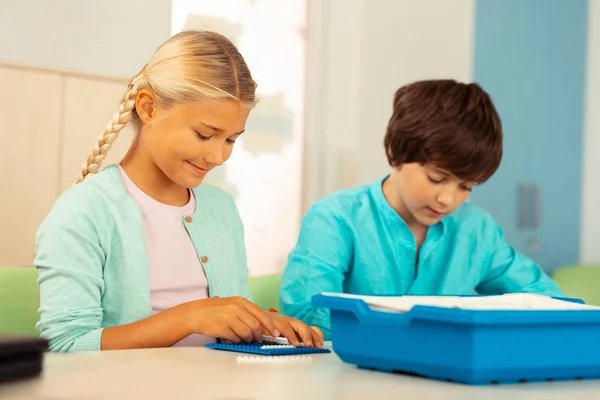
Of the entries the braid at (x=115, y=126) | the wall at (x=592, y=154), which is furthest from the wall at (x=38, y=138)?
the wall at (x=592, y=154)

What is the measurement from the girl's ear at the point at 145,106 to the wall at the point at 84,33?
0.66 metres

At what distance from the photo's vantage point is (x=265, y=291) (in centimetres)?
179

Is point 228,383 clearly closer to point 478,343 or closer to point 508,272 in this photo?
point 478,343

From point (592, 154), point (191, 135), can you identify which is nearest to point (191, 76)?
point (191, 135)

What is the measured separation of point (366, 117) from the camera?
9.67 ft

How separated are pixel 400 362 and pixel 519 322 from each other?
13cm

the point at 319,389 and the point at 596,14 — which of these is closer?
the point at 319,389

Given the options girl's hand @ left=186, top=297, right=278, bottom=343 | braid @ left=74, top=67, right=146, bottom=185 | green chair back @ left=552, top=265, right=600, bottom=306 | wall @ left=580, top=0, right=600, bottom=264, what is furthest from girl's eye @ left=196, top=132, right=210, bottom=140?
wall @ left=580, top=0, right=600, bottom=264

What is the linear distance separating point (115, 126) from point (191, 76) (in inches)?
6.9

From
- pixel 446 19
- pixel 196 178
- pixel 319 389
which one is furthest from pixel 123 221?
pixel 446 19

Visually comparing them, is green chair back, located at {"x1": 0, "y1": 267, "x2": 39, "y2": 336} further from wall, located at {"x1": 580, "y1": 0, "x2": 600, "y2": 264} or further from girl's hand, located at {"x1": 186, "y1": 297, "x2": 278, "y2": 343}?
wall, located at {"x1": 580, "y1": 0, "x2": 600, "y2": 264}

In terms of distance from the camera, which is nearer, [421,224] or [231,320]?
[231,320]

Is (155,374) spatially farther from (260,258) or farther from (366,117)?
(366,117)

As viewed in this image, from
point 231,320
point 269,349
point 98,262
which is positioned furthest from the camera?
point 98,262
